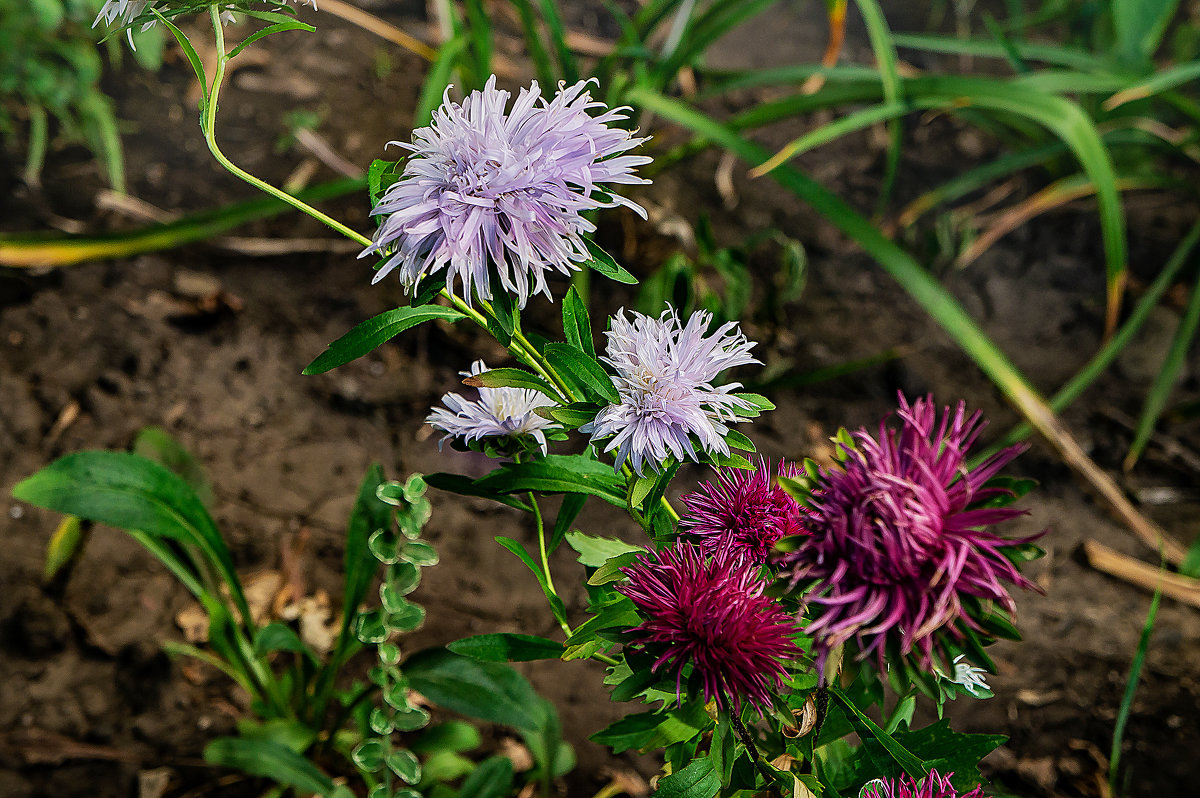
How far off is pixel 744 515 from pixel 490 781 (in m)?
0.58

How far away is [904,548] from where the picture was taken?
375 millimetres

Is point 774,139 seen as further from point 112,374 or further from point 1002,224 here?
point 112,374

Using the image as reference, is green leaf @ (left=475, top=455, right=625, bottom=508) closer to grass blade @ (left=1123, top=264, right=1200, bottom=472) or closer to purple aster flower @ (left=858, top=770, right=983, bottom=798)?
purple aster flower @ (left=858, top=770, right=983, bottom=798)

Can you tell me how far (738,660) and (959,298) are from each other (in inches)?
55.8

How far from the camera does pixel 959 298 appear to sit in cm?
165

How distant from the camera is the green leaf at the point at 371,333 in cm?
47

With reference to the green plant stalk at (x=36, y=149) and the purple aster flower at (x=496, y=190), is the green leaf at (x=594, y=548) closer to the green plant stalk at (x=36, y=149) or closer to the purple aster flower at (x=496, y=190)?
the purple aster flower at (x=496, y=190)

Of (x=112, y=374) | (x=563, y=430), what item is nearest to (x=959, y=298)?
(x=563, y=430)

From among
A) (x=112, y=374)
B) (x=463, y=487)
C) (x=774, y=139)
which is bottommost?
(x=463, y=487)

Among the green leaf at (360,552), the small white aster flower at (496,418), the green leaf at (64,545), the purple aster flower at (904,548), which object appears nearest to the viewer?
the purple aster flower at (904,548)

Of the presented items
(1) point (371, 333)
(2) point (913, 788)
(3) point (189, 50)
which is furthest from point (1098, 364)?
(3) point (189, 50)

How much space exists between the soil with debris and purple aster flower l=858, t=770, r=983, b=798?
0.60 meters

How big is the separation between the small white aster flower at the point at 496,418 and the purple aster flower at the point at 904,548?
24cm

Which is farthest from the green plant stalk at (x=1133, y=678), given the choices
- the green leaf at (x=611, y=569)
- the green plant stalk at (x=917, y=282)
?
the green leaf at (x=611, y=569)
